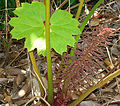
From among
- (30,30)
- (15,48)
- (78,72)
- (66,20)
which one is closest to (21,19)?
(30,30)

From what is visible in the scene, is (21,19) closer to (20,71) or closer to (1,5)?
(20,71)

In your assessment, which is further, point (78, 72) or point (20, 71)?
point (20, 71)

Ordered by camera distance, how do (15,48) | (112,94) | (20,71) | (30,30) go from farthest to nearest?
(15,48)
(20,71)
(112,94)
(30,30)

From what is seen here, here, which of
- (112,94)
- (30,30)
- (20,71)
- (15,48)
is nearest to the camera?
(30,30)

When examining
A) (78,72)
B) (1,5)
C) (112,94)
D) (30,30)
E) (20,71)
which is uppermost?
(1,5)

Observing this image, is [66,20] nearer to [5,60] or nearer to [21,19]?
[21,19]

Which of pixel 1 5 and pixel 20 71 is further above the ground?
pixel 1 5

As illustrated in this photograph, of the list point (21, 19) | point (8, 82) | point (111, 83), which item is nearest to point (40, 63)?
point (8, 82)
